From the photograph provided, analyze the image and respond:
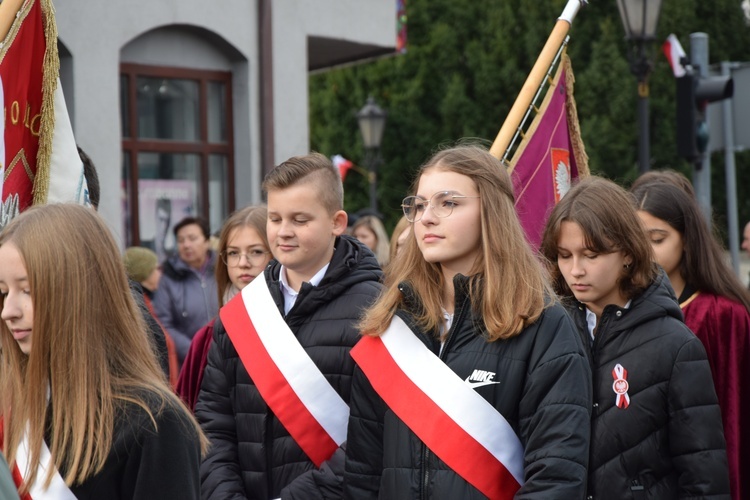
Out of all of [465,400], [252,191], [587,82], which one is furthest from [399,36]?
[587,82]

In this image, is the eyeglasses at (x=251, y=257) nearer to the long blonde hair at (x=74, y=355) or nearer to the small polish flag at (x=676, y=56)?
the long blonde hair at (x=74, y=355)

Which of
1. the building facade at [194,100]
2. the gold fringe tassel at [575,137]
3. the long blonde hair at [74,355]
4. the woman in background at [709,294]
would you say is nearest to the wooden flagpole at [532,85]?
the gold fringe tassel at [575,137]

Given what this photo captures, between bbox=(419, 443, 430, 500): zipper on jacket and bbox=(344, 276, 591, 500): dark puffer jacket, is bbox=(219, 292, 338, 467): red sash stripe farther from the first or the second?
bbox=(419, 443, 430, 500): zipper on jacket

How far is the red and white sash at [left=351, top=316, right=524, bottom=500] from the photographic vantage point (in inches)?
125

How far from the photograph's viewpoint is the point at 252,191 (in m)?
10.9

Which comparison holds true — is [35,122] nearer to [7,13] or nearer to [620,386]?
[7,13]

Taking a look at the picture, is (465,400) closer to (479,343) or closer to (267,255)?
(479,343)

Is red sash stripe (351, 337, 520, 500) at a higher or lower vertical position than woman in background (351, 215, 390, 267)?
lower

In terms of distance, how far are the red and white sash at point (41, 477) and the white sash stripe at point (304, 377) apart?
1.71 meters

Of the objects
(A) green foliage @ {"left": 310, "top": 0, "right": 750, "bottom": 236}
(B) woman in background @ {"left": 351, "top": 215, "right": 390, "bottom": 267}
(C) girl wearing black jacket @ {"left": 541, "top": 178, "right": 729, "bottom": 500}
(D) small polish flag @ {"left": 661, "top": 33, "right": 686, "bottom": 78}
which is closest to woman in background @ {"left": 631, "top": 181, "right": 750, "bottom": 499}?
(C) girl wearing black jacket @ {"left": 541, "top": 178, "right": 729, "bottom": 500}

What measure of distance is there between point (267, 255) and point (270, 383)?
1178 mm

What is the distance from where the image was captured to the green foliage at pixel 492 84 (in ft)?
81.0

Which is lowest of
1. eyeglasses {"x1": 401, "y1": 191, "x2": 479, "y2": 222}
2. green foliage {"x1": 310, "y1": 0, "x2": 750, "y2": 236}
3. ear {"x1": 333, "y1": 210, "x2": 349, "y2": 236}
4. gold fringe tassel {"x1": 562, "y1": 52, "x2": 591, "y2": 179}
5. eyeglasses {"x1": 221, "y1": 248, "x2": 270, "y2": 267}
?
eyeglasses {"x1": 221, "y1": 248, "x2": 270, "y2": 267}

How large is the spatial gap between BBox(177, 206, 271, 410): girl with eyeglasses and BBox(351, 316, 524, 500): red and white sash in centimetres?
172
